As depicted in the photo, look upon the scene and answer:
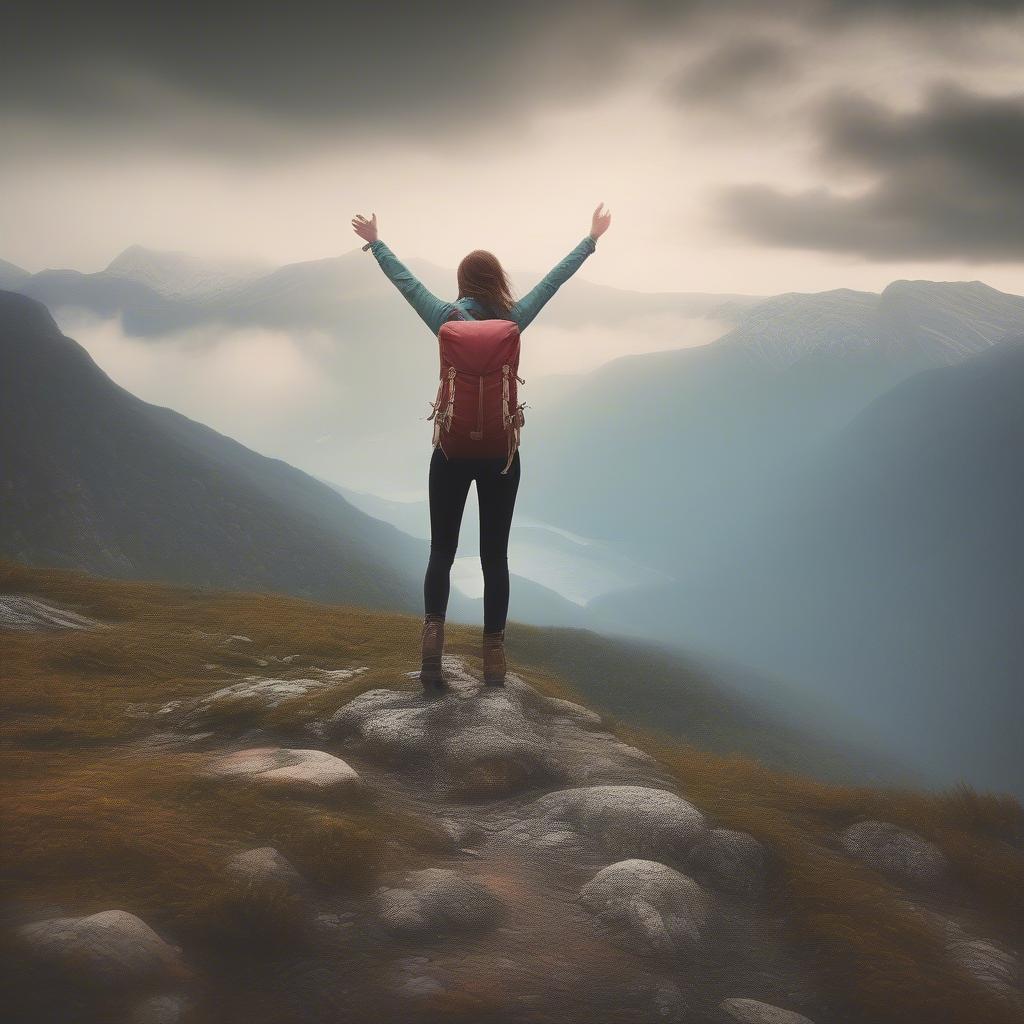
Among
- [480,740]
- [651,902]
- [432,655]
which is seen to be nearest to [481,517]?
[432,655]

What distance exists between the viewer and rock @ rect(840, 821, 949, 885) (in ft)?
26.3

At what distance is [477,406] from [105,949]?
240 inches

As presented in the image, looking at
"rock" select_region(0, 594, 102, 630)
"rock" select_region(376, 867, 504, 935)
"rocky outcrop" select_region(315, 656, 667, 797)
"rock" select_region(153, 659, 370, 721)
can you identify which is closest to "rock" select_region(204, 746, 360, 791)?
"rocky outcrop" select_region(315, 656, 667, 797)

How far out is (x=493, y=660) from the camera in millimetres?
10219

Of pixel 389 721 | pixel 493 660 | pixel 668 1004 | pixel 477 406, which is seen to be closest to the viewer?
pixel 668 1004

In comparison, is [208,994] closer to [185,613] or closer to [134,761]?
[134,761]

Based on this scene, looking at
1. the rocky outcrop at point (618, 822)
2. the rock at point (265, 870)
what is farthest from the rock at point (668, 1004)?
the rock at point (265, 870)

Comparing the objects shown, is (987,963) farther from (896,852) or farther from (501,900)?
(501,900)

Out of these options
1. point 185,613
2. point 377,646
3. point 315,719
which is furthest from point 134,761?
point 185,613

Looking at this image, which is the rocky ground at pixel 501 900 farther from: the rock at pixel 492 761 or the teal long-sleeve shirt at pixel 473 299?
the teal long-sleeve shirt at pixel 473 299

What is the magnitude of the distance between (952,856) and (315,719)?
24.2 feet

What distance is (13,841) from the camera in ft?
17.0

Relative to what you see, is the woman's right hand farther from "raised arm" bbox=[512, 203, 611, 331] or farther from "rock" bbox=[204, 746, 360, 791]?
"rock" bbox=[204, 746, 360, 791]

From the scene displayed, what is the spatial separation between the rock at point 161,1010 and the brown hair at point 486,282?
7359mm
